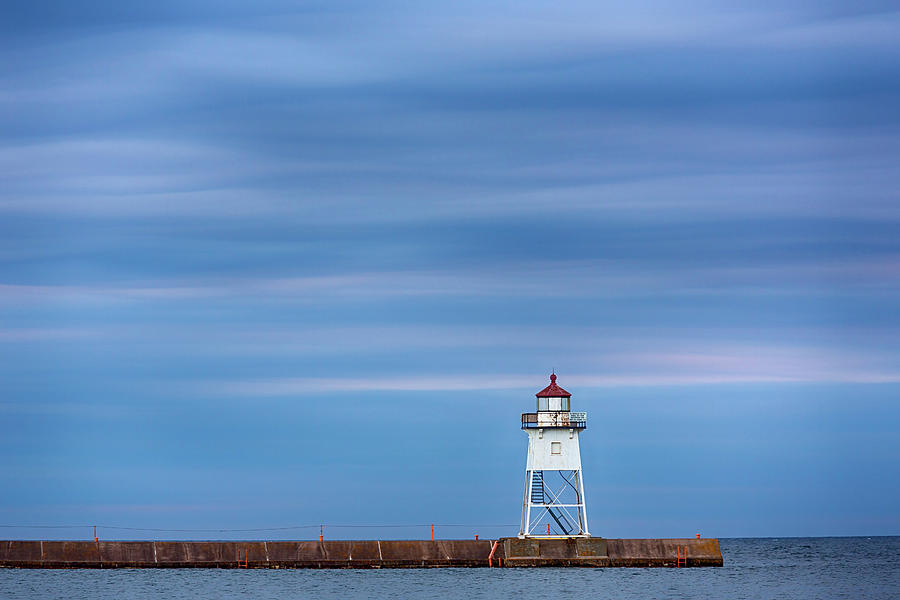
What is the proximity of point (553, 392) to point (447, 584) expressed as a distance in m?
14.0

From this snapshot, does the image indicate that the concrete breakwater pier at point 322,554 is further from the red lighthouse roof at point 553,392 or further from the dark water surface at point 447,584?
the red lighthouse roof at point 553,392

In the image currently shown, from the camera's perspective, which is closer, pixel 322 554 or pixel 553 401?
pixel 553 401

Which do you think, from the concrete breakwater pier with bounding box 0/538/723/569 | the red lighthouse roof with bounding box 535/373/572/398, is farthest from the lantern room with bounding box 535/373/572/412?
the concrete breakwater pier with bounding box 0/538/723/569

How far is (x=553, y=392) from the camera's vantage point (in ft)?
232

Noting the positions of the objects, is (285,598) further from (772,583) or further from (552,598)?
(772,583)

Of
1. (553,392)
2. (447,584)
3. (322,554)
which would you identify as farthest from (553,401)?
(322,554)

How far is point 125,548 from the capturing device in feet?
264

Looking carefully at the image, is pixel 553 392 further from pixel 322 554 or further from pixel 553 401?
pixel 322 554

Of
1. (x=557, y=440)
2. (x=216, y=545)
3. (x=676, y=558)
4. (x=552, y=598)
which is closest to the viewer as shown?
(x=552, y=598)

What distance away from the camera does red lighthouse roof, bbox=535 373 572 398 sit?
7056cm

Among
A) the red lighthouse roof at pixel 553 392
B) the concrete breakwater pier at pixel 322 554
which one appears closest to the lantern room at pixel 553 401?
the red lighthouse roof at pixel 553 392

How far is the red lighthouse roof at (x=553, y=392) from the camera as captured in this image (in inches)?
2778

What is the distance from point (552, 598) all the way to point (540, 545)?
6.43m

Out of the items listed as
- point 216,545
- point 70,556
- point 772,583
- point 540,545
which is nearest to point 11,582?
point 70,556
